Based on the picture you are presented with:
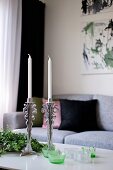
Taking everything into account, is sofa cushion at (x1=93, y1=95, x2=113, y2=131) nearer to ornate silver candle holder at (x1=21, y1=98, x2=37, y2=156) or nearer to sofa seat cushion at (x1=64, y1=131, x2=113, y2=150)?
sofa seat cushion at (x1=64, y1=131, x2=113, y2=150)

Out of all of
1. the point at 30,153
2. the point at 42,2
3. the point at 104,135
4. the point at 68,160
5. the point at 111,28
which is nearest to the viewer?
the point at 68,160

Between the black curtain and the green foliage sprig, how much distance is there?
5.69 feet

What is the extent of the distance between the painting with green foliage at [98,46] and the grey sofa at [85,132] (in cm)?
40

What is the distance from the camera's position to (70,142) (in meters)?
2.51

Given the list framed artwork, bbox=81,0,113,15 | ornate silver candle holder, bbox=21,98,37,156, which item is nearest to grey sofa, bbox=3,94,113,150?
ornate silver candle holder, bbox=21,98,37,156

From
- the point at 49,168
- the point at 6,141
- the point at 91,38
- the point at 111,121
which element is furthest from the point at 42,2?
the point at 49,168

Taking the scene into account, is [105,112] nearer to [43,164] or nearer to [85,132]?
[85,132]

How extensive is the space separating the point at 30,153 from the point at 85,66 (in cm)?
211

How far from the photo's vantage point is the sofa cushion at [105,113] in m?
2.96

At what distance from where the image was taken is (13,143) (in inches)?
62.1

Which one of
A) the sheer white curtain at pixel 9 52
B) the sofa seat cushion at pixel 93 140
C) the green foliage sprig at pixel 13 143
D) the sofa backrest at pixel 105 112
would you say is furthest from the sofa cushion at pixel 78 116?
the green foliage sprig at pixel 13 143

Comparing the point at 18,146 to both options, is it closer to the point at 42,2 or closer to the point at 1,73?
the point at 1,73

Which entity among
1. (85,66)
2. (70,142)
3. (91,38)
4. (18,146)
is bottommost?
(70,142)

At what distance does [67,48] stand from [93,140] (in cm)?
163
